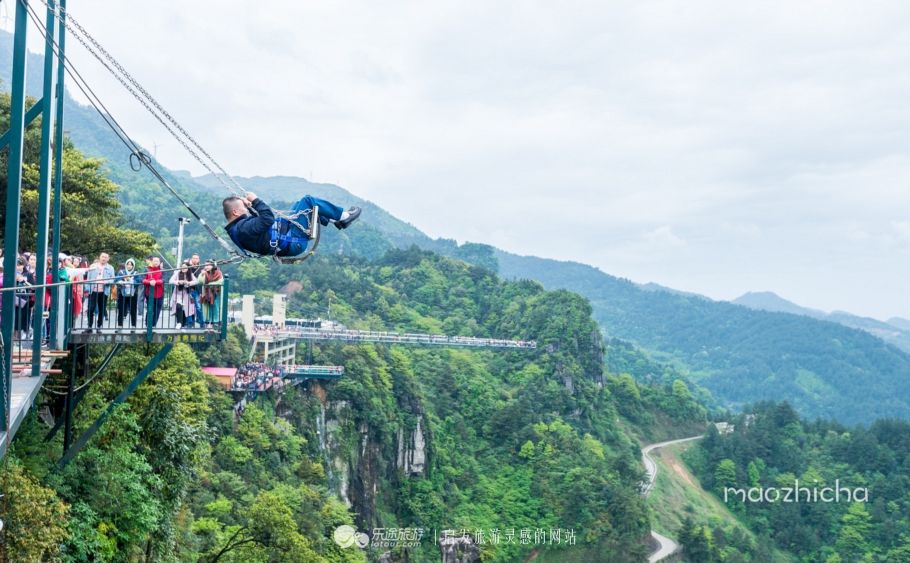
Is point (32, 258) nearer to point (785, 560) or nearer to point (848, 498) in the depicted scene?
point (785, 560)

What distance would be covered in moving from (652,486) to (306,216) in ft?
229

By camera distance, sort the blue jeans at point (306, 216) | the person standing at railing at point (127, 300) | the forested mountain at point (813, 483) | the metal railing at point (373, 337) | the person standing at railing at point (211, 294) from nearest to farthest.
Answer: the blue jeans at point (306, 216) < the person standing at railing at point (127, 300) < the person standing at railing at point (211, 294) < the metal railing at point (373, 337) < the forested mountain at point (813, 483)

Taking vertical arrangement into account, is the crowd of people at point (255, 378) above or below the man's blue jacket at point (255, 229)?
below

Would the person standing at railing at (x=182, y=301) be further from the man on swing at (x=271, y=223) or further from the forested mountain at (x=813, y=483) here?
the forested mountain at (x=813, y=483)

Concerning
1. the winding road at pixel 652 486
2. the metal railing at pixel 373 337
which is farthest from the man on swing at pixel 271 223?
the winding road at pixel 652 486

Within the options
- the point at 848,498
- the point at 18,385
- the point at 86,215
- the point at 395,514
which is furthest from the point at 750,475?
the point at 18,385

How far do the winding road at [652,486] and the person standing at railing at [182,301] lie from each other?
50.3 m

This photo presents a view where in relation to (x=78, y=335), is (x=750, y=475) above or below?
below

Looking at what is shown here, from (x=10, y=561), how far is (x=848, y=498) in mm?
83468

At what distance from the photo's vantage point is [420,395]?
6362 centimetres

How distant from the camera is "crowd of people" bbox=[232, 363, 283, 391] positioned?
36.7 meters

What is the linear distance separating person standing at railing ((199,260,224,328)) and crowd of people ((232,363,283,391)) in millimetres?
26076

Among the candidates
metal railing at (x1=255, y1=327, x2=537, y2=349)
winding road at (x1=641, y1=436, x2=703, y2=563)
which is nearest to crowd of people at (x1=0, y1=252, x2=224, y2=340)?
metal railing at (x1=255, y1=327, x2=537, y2=349)

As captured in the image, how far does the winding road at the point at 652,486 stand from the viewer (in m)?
57.0
